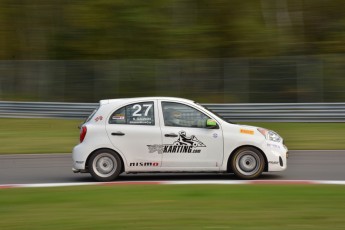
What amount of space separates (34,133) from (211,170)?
11.8 m

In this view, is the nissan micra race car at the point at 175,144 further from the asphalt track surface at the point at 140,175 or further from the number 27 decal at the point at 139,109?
the asphalt track surface at the point at 140,175

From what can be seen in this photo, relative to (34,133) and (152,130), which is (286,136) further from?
(152,130)

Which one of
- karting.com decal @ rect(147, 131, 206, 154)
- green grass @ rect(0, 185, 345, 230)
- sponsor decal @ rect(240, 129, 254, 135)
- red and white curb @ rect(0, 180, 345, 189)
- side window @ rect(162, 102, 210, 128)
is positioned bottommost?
green grass @ rect(0, 185, 345, 230)

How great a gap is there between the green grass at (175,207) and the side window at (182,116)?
4.48 ft

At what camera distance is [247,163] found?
496 inches

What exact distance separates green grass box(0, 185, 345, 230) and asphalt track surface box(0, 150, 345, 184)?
1.69 m

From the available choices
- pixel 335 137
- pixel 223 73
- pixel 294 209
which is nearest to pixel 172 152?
pixel 294 209

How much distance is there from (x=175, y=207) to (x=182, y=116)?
3391 millimetres

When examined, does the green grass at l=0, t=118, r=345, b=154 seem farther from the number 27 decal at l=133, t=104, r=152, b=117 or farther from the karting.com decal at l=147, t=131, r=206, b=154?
the karting.com decal at l=147, t=131, r=206, b=154

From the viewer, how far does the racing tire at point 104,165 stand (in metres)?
12.6

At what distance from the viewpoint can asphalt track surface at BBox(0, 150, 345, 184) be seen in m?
13.2

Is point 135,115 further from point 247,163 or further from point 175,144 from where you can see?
point 247,163

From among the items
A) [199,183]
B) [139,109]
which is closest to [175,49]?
[139,109]

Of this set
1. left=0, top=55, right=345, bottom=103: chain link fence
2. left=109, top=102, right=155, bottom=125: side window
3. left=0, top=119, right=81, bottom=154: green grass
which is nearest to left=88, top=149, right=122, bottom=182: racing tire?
left=109, top=102, right=155, bottom=125: side window
